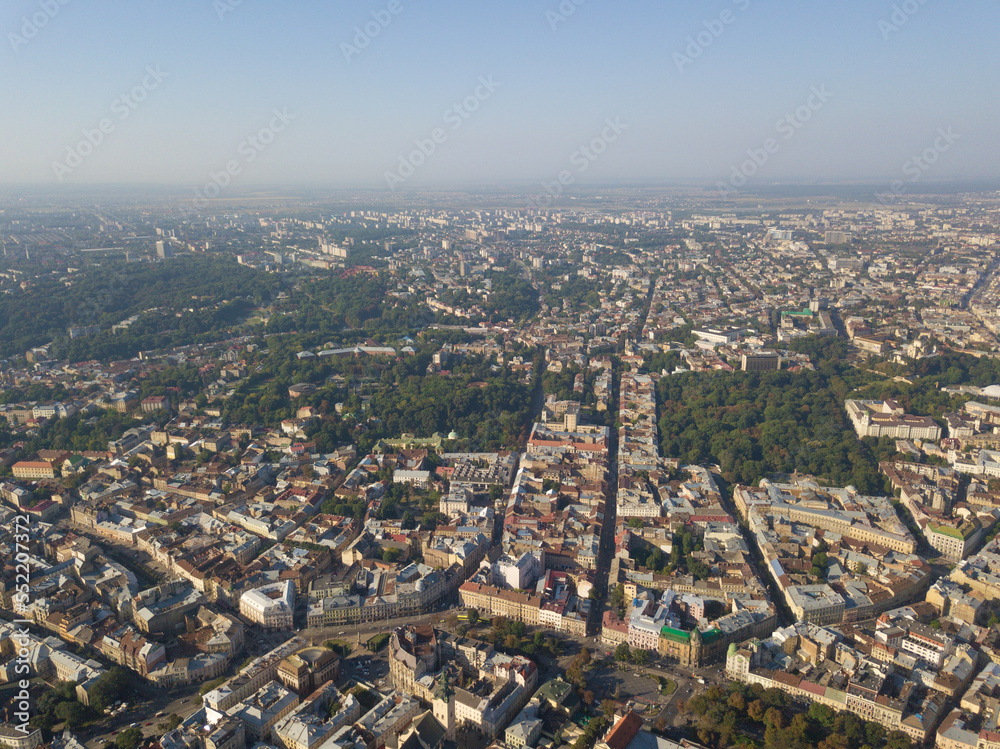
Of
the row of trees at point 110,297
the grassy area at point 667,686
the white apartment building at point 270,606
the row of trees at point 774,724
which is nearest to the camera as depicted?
the row of trees at point 774,724

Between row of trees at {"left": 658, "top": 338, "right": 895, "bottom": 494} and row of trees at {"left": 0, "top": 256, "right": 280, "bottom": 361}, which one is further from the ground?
row of trees at {"left": 0, "top": 256, "right": 280, "bottom": 361}

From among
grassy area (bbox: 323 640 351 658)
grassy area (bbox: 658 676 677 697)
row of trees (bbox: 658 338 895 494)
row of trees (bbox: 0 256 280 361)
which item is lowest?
grassy area (bbox: 323 640 351 658)

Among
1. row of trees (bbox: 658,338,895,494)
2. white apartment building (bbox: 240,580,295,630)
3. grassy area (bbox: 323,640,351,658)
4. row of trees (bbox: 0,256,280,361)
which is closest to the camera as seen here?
grassy area (bbox: 323,640,351,658)

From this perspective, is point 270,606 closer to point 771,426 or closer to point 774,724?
point 774,724

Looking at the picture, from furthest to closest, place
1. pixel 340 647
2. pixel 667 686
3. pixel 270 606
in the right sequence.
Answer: pixel 270 606 < pixel 340 647 < pixel 667 686

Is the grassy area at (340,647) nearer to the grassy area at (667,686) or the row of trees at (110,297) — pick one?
the grassy area at (667,686)

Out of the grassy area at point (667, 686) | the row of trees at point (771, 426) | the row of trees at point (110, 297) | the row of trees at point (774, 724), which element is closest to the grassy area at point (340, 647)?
the grassy area at point (667, 686)

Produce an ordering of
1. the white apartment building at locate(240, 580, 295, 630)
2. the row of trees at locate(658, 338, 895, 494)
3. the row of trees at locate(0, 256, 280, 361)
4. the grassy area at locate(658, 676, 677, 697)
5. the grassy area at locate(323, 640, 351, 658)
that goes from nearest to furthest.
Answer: the grassy area at locate(658, 676, 677, 697), the grassy area at locate(323, 640, 351, 658), the white apartment building at locate(240, 580, 295, 630), the row of trees at locate(658, 338, 895, 494), the row of trees at locate(0, 256, 280, 361)

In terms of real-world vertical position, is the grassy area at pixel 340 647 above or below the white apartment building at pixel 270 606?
below

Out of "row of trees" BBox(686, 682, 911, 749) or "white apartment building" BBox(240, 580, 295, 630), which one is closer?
"row of trees" BBox(686, 682, 911, 749)

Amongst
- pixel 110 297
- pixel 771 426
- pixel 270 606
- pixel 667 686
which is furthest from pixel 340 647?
pixel 110 297

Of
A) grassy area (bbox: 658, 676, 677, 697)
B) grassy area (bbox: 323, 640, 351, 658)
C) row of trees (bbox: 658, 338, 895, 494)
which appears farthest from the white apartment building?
row of trees (bbox: 658, 338, 895, 494)

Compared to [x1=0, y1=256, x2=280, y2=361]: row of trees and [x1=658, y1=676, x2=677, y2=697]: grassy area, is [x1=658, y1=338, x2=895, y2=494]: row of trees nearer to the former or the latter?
[x1=658, y1=676, x2=677, y2=697]: grassy area

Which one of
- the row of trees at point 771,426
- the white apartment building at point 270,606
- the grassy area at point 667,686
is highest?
the row of trees at point 771,426
